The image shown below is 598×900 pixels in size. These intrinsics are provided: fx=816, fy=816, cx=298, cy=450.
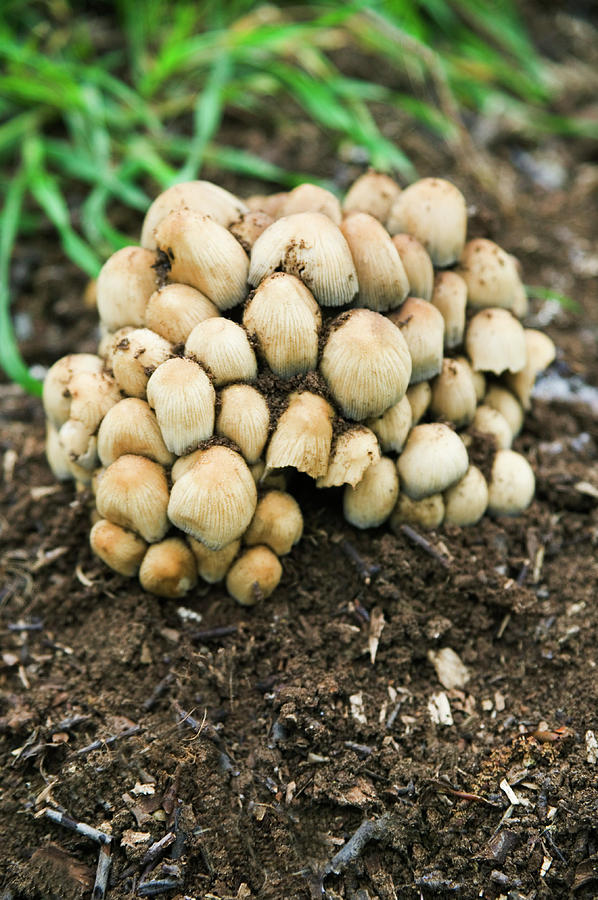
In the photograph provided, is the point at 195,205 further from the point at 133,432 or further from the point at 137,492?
the point at 137,492

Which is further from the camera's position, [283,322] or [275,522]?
[275,522]

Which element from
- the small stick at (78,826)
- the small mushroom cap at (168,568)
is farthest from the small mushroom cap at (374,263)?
the small stick at (78,826)

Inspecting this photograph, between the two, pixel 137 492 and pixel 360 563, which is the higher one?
pixel 137 492

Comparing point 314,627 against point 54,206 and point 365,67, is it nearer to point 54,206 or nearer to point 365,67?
point 54,206

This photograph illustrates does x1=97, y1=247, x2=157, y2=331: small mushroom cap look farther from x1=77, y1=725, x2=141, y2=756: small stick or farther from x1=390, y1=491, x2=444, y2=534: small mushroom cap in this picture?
x1=77, y1=725, x2=141, y2=756: small stick

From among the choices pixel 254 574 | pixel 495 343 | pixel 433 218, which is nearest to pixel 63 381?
pixel 254 574
